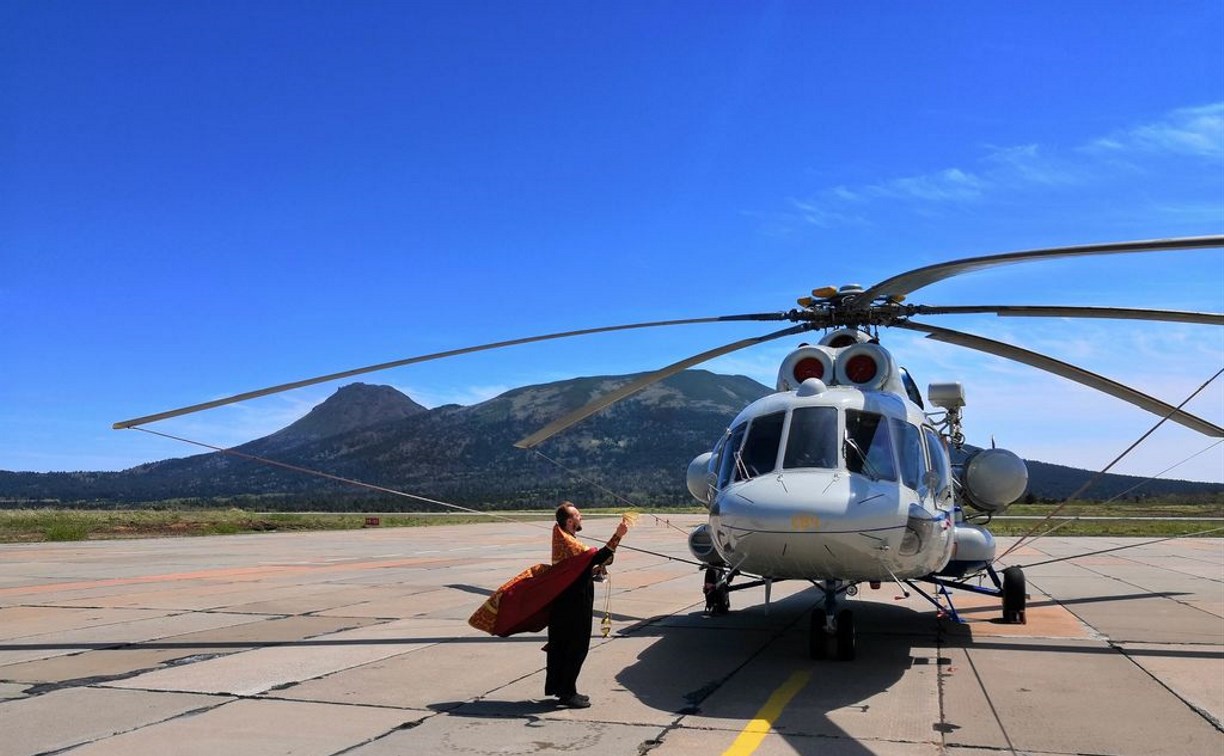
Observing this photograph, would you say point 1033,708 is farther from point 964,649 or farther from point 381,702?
point 381,702

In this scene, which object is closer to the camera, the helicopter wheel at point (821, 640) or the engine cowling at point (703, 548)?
the helicopter wheel at point (821, 640)

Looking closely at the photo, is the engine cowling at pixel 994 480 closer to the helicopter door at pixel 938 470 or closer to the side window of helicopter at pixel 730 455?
the helicopter door at pixel 938 470

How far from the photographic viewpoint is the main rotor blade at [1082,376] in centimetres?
1000

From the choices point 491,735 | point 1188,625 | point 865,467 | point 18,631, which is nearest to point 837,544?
point 865,467

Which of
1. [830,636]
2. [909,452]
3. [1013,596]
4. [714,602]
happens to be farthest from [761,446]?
[1013,596]

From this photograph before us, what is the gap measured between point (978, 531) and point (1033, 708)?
3.70 m

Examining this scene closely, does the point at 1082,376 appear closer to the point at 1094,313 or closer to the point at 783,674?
the point at 1094,313

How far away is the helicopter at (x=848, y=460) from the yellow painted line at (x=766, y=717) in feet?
2.88

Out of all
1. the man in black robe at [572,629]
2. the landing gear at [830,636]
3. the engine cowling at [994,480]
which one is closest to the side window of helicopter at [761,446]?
the landing gear at [830,636]

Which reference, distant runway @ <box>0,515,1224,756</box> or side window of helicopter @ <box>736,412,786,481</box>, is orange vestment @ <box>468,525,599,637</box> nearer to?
distant runway @ <box>0,515,1224,756</box>

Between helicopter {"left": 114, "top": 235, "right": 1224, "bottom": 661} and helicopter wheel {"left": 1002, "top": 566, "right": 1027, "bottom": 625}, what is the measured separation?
0.02 m

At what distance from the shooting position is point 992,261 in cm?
798

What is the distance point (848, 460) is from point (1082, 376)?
3.59 m

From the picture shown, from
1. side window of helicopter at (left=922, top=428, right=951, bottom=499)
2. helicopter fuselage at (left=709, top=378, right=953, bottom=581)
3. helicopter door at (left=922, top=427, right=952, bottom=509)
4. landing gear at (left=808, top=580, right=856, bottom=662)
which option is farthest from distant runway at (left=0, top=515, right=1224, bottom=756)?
side window of helicopter at (left=922, top=428, right=951, bottom=499)
